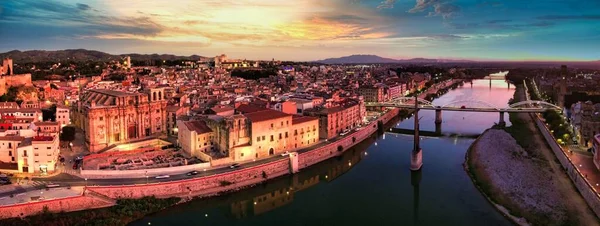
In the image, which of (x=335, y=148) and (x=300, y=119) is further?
(x=335, y=148)

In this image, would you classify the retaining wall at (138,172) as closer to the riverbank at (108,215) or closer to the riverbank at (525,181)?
the riverbank at (108,215)

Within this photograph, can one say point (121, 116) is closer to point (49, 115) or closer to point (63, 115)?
point (63, 115)

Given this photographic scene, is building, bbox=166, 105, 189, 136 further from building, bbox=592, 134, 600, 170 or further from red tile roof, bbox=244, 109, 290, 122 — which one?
building, bbox=592, 134, 600, 170

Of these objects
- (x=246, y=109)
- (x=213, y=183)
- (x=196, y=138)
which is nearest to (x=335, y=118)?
(x=246, y=109)

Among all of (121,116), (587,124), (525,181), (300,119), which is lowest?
(525,181)

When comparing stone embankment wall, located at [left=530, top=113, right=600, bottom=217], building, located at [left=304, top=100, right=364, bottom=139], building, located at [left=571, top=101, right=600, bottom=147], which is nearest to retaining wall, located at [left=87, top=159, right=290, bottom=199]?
building, located at [left=304, top=100, right=364, bottom=139]

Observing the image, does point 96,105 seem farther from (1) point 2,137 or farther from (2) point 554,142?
(2) point 554,142

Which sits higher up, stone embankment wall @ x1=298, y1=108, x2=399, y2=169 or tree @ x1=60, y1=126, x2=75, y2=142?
tree @ x1=60, y1=126, x2=75, y2=142
